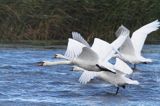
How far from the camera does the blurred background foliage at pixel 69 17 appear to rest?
32094mm

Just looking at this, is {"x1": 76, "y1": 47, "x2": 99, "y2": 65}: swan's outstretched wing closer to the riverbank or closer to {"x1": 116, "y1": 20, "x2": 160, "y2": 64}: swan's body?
{"x1": 116, "y1": 20, "x2": 160, "y2": 64}: swan's body

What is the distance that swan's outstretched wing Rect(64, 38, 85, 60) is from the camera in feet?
55.3

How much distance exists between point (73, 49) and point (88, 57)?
684mm

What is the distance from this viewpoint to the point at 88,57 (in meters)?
17.5

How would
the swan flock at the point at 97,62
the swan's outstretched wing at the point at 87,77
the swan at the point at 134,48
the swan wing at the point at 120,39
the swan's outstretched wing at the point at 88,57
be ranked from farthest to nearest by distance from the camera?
the swan at the point at 134,48
the swan wing at the point at 120,39
the swan's outstretched wing at the point at 87,77
the swan's outstretched wing at the point at 88,57
the swan flock at the point at 97,62

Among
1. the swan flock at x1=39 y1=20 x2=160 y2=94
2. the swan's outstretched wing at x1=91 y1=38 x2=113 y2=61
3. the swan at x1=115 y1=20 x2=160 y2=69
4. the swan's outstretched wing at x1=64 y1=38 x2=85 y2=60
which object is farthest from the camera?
the swan at x1=115 y1=20 x2=160 y2=69

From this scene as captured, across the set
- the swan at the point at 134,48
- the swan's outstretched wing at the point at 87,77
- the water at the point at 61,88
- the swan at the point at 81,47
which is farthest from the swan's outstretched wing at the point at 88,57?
the swan at the point at 134,48

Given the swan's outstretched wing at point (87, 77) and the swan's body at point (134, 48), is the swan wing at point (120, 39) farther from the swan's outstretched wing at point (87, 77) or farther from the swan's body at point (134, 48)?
the swan's body at point (134, 48)

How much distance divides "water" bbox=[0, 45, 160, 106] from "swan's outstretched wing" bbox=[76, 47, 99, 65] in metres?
0.64

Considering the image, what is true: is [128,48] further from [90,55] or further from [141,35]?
[90,55]

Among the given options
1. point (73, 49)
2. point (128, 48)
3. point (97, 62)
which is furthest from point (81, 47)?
point (128, 48)

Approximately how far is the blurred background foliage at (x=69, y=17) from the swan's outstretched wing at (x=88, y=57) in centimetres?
1445

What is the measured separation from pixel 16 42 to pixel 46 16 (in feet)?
5.35

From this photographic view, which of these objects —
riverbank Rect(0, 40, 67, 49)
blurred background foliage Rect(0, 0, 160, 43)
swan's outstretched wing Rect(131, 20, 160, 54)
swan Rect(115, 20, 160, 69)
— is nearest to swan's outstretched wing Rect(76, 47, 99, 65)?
swan Rect(115, 20, 160, 69)
